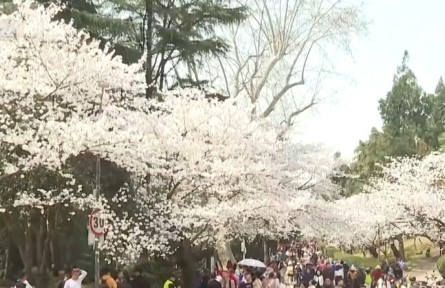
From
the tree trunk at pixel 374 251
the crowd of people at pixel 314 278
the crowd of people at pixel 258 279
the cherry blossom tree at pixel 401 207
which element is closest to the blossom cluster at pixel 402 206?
the cherry blossom tree at pixel 401 207

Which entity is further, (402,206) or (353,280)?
(402,206)

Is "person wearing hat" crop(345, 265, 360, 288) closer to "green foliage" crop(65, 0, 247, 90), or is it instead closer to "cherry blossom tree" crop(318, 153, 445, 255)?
"cherry blossom tree" crop(318, 153, 445, 255)

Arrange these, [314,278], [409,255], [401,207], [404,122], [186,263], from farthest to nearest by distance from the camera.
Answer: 1. [404,122]
2. [409,255]
3. [401,207]
4. [314,278]
5. [186,263]

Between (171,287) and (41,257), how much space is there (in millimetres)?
7976

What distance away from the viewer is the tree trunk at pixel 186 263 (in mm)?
19862

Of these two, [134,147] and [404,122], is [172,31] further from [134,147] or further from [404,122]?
[404,122]

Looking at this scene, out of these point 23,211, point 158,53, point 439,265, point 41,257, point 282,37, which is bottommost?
point 439,265

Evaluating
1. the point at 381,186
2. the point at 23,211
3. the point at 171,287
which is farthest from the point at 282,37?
the point at 171,287

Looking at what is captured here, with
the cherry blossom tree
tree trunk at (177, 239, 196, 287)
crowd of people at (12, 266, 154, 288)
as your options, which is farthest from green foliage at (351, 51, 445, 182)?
crowd of people at (12, 266, 154, 288)

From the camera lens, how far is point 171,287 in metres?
14.0

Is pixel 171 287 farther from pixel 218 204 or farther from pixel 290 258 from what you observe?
pixel 290 258

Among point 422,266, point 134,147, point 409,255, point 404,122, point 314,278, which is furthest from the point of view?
point 404,122

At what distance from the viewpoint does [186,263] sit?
2034 centimetres

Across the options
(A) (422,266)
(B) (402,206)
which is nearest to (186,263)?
(B) (402,206)
